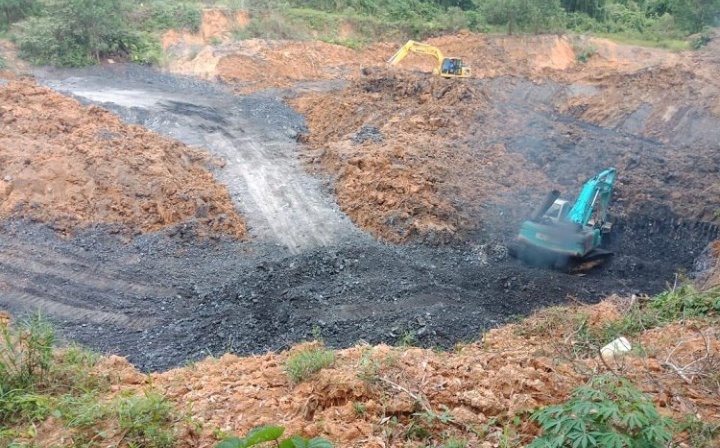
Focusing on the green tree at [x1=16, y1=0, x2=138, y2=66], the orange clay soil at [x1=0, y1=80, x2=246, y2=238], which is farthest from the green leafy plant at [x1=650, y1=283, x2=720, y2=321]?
the green tree at [x1=16, y1=0, x2=138, y2=66]

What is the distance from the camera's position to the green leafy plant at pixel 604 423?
3207mm

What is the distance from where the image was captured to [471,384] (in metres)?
4.50

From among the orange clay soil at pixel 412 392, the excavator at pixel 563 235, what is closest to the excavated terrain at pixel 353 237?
the orange clay soil at pixel 412 392

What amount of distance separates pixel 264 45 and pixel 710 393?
2549cm

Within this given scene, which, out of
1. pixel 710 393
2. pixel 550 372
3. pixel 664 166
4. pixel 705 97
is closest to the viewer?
pixel 710 393

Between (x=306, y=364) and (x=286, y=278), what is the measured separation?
5.76 metres

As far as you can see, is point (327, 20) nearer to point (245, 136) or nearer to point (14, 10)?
→ point (14, 10)

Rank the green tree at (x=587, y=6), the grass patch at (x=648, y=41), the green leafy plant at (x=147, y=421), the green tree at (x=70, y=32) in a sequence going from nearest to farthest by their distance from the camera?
the green leafy plant at (x=147, y=421) → the green tree at (x=70, y=32) → the grass patch at (x=648, y=41) → the green tree at (x=587, y=6)

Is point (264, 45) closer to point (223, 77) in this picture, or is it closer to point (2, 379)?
point (223, 77)

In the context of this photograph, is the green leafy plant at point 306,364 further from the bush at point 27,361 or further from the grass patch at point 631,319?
the grass patch at point 631,319

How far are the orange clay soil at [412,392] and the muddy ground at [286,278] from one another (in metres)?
3.65

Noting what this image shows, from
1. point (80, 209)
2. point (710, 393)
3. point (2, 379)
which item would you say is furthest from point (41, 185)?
point (710, 393)

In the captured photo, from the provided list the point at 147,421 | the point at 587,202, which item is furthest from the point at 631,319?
the point at 147,421

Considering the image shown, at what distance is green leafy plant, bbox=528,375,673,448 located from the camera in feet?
10.5
